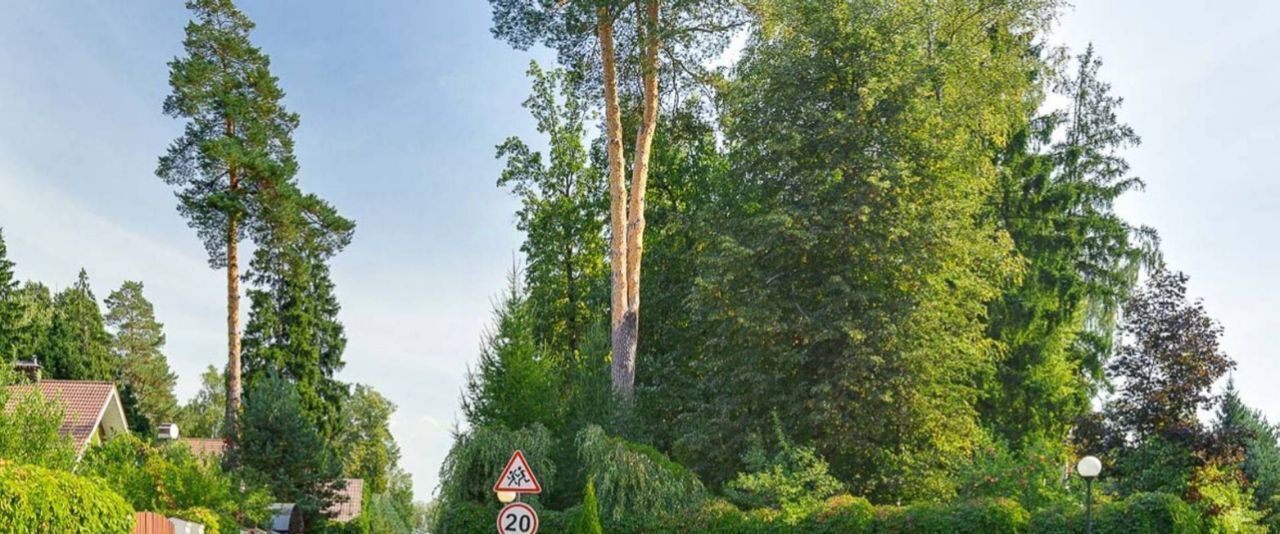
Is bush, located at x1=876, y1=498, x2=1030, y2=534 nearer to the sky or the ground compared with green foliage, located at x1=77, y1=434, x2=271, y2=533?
nearer to the ground

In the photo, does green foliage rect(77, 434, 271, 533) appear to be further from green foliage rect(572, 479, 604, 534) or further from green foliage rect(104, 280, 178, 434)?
green foliage rect(104, 280, 178, 434)

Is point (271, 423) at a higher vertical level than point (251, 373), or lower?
lower

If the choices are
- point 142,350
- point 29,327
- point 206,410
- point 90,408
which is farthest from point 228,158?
point 206,410

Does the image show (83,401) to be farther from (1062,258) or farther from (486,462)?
(1062,258)

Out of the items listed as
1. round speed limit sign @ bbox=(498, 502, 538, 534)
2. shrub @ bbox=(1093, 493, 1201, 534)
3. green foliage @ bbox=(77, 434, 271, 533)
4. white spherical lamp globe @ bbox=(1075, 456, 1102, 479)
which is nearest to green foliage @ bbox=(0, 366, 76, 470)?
green foliage @ bbox=(77, 434, 271, 533)

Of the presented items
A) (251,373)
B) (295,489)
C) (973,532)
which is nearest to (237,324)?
(295,489)

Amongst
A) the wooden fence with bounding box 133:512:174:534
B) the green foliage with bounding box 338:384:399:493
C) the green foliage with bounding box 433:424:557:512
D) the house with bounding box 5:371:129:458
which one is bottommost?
the wooden fence with bounding box 133:512:174:534

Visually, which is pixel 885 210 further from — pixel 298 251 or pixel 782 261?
pixel 298 251

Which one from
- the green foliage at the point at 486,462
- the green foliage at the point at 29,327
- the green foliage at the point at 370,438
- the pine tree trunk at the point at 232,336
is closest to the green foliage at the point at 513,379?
the green foliage at the point at 486,462

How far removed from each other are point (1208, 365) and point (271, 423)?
22.9 m

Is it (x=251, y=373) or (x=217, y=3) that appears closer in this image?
(x=217, y=3)

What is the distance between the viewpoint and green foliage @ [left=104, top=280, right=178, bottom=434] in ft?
203

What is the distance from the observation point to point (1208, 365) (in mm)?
22406

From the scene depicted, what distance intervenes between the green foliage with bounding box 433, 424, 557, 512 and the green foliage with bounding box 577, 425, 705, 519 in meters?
1.18
